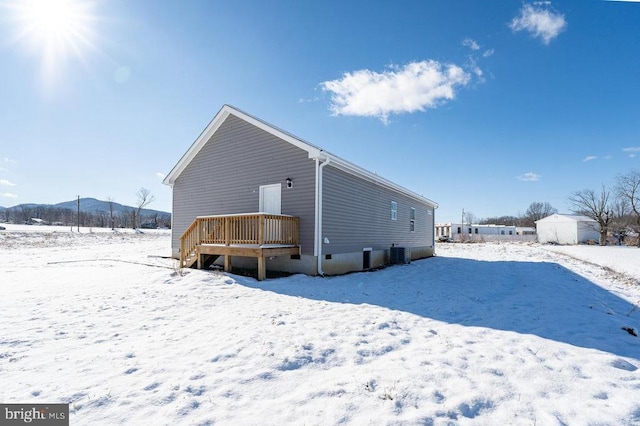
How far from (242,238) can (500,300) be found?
7022 millimetres

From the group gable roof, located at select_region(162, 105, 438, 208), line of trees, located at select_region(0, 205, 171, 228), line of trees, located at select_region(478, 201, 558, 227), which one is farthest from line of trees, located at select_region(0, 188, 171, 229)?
line of trees, located at select_region(478, 201, 558, 227)

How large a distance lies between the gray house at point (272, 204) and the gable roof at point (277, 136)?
36 mm

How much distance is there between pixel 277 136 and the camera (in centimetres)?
1039

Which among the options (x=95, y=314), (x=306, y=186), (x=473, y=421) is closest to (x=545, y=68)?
(x=306, y=186)

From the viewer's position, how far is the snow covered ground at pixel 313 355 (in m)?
2.66

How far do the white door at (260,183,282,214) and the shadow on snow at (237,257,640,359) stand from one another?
102 inches

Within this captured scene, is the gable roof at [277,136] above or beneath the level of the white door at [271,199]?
above

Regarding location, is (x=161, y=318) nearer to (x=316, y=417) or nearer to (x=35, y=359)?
(x=35, y=359)

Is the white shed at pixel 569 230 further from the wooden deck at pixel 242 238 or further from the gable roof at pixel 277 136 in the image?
the wooden deck at pixel 242 238

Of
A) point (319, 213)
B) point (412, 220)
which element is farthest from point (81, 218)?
point (319, 213)

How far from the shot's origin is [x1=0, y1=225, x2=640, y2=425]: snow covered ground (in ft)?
8.73

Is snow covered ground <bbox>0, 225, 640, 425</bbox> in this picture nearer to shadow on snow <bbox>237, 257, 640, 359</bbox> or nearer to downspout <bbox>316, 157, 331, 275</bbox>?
shadow on snow <bbox>237, 257, 640, 359</bbox>

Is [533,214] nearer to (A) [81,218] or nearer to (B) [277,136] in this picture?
(B) [277,136]

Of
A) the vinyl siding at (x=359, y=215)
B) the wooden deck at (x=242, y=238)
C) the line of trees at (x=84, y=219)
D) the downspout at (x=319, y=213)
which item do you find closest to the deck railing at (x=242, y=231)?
the wooden deck at (x=242, y=238)
